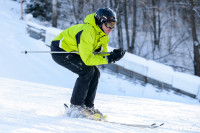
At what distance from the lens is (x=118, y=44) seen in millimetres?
18938

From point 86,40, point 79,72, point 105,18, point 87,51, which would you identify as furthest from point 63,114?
point 105,18

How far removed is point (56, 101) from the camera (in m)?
4.85

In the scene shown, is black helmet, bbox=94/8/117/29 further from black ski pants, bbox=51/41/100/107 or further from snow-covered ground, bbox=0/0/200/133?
snow-covered ground, bbox=0/0/200/133

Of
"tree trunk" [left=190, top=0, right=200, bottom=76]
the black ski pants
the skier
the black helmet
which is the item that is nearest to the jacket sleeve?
the skier

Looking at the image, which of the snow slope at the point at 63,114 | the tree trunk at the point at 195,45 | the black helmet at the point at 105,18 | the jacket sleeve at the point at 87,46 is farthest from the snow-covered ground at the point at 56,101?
the tree trunk at the point at 195,45

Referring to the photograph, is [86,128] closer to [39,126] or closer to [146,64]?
[39,126]

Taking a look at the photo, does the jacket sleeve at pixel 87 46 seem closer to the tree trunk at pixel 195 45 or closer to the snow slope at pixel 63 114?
the snow slope at pixel 63 114

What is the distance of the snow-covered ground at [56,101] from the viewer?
3.09 meters

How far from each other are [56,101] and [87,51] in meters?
1.80

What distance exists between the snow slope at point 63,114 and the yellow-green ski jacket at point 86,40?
86 centimetres

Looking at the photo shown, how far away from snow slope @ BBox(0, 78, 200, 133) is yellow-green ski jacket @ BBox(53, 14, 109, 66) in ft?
2.82

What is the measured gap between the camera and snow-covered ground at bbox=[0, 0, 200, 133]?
3094 millimetres

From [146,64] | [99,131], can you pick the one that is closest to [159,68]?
[146,64]

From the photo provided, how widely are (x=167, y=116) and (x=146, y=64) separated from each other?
345 centimetres
